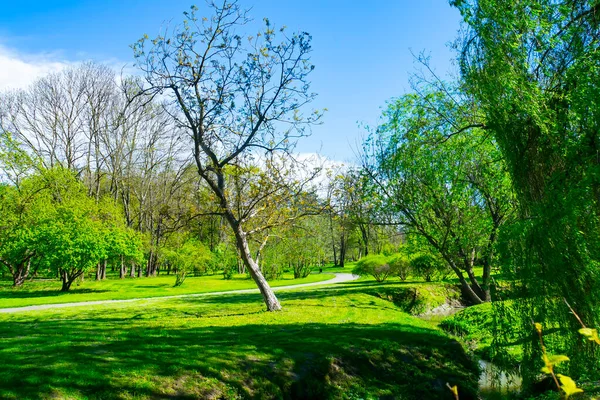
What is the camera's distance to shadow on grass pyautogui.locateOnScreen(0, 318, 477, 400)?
20.3ft

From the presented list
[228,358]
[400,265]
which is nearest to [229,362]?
[228,358]

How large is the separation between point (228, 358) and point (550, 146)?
646 cm

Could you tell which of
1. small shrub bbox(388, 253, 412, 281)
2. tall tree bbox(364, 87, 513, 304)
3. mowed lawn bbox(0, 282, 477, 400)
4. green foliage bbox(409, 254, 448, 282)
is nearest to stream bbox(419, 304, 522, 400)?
mowed lawn bbox(0, 282, 477, 400)

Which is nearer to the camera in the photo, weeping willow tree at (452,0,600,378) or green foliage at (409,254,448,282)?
weeping willow tree at (452,0,600,378)

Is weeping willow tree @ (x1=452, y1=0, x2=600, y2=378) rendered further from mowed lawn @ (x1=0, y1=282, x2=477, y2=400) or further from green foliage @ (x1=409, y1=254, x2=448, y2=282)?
green foliage @ (x1=409, y1=254, x2=448, y2=282)

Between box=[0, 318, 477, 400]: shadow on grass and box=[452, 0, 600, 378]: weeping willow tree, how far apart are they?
2732 mm

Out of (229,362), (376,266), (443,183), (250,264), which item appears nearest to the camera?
(229,362)

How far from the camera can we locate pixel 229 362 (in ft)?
24.5

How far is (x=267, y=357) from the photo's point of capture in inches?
314

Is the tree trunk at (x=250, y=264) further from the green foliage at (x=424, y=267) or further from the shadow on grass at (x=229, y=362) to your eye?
the green foliage at (x=424, y=267)

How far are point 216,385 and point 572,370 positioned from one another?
211 inches

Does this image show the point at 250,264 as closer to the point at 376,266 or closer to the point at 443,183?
the point at 443,183

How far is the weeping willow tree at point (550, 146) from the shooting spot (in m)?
6.30

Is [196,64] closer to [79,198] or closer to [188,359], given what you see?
[188,359]
